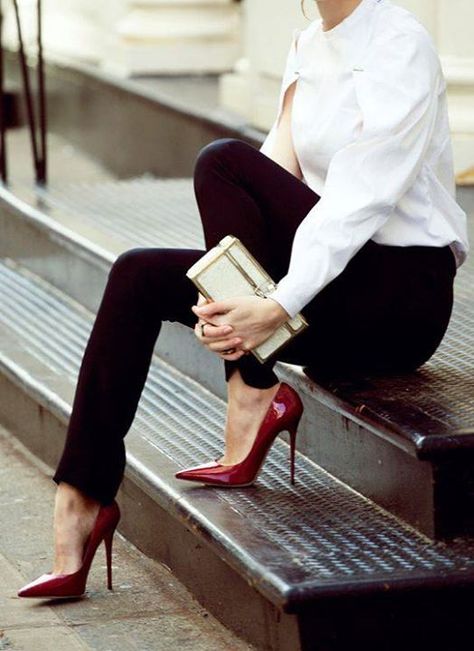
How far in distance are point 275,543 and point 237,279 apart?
0.50 metres

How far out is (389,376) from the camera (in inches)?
141

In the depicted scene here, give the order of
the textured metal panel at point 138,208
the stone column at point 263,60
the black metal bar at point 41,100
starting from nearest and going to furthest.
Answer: the textured metal panel at point 138,208, the black metal bar at point 41,100, the stone column at point 263,60

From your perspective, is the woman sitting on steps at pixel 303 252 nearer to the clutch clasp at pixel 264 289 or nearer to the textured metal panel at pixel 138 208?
the clutch clasp at pixel 264 289

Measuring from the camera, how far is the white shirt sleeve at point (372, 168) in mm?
3264

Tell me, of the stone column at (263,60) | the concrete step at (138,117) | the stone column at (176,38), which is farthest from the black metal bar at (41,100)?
the stone column at (176,38)

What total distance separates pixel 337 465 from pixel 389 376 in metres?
0.22

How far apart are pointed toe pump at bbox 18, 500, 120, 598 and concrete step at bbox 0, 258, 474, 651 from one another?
0.41ft

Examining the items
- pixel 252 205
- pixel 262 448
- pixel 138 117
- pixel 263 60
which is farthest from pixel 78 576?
pixel 138 117

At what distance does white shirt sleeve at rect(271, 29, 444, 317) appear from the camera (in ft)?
10.7

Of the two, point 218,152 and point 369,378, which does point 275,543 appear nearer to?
point 369,378

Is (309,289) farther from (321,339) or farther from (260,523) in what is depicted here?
(260,523)

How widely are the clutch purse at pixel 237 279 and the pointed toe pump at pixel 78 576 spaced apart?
0.52m

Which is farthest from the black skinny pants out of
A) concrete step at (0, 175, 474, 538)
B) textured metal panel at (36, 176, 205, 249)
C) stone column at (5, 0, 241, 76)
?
stone column at (5, 0, 241, 76)

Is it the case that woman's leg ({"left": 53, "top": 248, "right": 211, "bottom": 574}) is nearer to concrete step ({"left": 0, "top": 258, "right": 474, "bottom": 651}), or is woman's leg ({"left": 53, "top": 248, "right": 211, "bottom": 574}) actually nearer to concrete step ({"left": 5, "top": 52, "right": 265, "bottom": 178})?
concrete step ({"left": 0, "top": 258, "right": 474, "bottom": 651})
